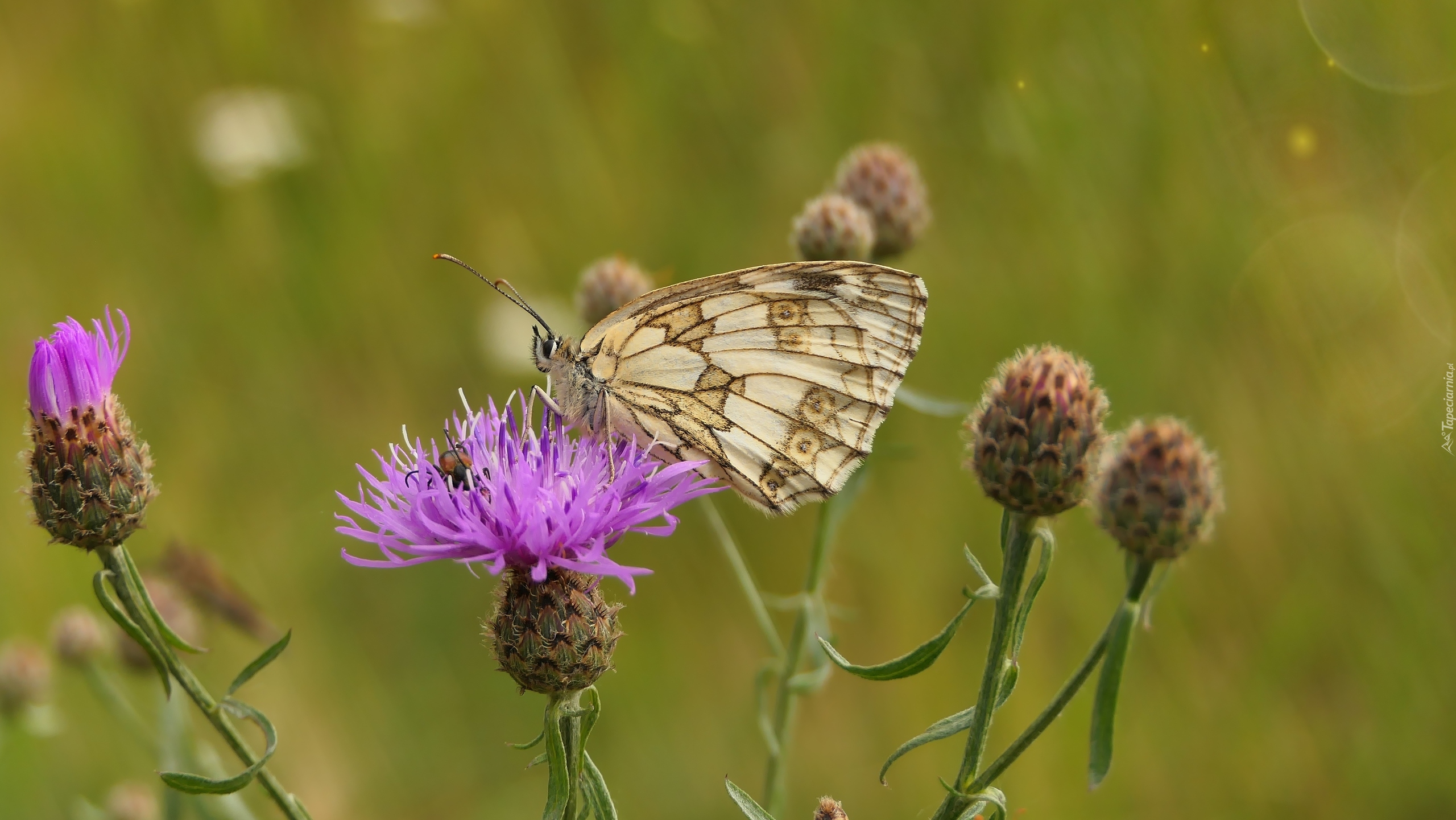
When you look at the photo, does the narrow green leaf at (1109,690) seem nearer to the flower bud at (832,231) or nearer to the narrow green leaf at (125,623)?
the narrow green leaf at (125,623)

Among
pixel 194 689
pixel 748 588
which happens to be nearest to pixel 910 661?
pixel 748 588

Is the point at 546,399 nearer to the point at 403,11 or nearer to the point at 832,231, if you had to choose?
the point at 832,231

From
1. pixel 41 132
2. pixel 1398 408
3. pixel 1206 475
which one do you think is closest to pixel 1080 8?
pixel 1398 408

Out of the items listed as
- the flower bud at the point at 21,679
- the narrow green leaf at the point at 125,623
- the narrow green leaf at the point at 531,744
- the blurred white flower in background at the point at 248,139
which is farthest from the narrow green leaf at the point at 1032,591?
the blurred white flower in background at the point at 248,139

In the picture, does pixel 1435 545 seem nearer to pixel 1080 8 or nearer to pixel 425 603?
pixel 1080 8

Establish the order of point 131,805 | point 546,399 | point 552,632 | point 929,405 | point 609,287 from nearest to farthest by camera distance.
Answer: point 552,632 < point 546,399 < point 929,405 < point 131,805 < point 609,287
